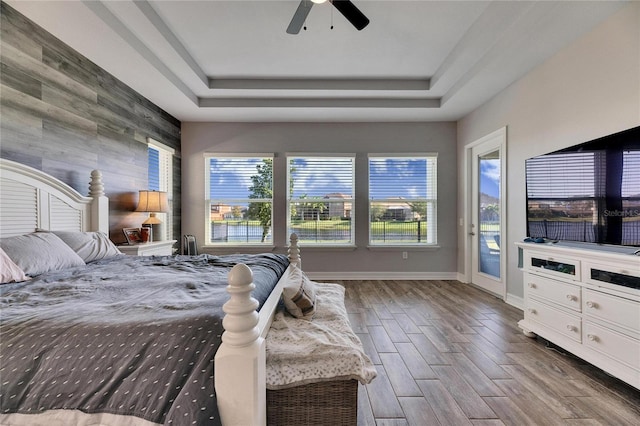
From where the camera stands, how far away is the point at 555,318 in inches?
89.4

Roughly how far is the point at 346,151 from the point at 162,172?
2926 mm

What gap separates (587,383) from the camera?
1871 mm

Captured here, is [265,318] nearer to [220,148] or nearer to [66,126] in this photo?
[66,126]

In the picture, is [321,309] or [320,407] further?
[321,309]

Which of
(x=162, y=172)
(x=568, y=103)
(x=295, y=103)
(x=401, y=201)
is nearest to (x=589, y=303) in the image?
(x=568, y=103)

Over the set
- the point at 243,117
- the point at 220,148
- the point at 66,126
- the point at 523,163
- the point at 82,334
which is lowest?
the point at 82,334

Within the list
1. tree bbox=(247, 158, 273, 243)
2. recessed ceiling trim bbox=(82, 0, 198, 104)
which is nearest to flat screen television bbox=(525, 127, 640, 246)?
tree bbox=(247, 158, 273, 243)

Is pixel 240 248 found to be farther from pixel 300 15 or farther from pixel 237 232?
pixel 300 15

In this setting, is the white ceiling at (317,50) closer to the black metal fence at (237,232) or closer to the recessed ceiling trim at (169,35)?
the recessed ceiling trim at (169,35)

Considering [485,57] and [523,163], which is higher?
[485,57]

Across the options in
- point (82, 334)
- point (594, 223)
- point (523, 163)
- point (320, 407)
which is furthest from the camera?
point (523, 163)

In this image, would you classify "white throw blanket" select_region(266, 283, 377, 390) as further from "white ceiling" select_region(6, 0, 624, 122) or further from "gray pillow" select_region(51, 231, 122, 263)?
"white ceiling" select_region(6, 0, 624, 122)

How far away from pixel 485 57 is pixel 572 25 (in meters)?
0.74

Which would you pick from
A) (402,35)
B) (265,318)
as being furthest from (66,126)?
(402,35)
